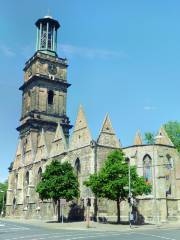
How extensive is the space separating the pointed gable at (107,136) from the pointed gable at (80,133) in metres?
1.89

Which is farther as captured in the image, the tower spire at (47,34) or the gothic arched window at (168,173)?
the tower spire at (47,34)

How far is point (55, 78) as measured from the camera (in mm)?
78125

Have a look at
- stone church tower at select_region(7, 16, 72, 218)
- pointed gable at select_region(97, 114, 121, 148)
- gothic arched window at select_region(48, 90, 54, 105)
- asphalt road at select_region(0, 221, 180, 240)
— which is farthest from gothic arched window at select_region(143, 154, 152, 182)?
gothic arched window at select_region(48, 90, 54, 105)

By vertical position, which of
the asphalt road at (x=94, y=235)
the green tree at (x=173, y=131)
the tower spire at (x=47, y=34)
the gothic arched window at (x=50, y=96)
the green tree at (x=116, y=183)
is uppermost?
the tower spire at (x=47, y=34)

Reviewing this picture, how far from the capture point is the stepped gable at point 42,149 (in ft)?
220

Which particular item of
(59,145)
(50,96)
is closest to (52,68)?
(50,96)

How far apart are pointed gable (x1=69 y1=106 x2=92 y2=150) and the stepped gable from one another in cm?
1038

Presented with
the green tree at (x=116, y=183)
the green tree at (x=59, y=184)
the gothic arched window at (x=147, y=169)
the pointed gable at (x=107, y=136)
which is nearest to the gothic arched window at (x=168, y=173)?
the gothic arched window at (x=147, y=169)

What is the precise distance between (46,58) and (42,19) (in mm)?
9765

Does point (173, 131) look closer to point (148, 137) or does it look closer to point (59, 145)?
point (148, 137)

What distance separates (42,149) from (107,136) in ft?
59.3

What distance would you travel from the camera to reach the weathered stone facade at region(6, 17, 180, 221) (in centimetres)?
5072

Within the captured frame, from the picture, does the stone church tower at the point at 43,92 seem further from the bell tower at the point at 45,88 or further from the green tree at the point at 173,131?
the green tree at the point at 173,131

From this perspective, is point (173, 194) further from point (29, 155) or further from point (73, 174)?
point (29, 155)
